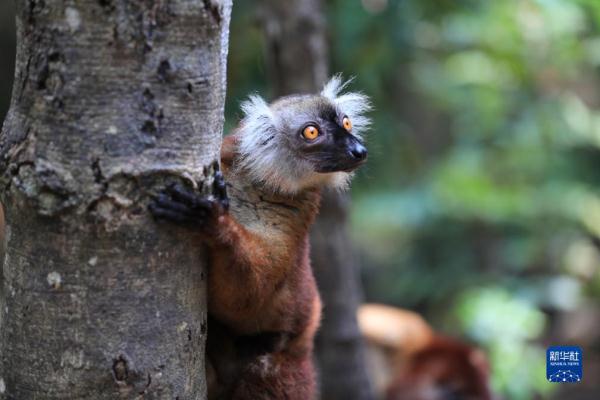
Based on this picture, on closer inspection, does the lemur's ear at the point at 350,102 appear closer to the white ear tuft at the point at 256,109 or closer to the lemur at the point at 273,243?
the lemur at the point at 273,243

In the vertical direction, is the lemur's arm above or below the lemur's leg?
above

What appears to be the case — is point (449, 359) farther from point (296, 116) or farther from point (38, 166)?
Result: point (38, 166)

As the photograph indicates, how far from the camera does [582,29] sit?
8805 mm

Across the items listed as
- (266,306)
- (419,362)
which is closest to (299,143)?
(266,306)

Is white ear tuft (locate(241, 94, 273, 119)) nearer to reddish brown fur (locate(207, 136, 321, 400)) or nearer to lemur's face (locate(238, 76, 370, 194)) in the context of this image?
lemur's face (locate(238, 76, 370, 194))

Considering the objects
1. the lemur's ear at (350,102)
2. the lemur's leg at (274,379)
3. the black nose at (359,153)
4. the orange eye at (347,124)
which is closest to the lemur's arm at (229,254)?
the lemur's leg at (274,379)

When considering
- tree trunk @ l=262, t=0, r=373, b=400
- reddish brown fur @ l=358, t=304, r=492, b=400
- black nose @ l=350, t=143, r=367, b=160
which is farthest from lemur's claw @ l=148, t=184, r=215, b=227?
reddish brown fur @ l=358, t=304, r=492, b=400

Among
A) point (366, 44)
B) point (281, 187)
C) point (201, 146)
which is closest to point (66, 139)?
point (201, 146)

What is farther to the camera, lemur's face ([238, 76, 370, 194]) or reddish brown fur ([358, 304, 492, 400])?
reddish brown fur ([358, 304, 492, 400])

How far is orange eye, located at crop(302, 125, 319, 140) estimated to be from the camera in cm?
381

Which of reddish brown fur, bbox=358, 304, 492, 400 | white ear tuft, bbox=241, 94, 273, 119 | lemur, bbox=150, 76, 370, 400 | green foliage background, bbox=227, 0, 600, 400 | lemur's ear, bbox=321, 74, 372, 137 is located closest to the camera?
lemur, bbox=150, 76, 370, 400

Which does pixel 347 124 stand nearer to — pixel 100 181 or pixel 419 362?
pixel 100 181

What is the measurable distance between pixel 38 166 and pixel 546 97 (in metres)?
7.75

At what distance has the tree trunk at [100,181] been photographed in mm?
2375
